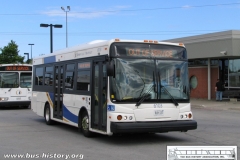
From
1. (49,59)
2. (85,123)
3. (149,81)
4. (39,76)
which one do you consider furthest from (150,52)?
(39,76)

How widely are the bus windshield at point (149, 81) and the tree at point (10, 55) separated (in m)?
39.8

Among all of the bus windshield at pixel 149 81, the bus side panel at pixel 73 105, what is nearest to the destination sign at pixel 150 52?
the bus windshield at pixel 149 81

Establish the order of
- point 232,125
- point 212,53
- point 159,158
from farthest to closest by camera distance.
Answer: point 212,53
point 232,125
point 159,158

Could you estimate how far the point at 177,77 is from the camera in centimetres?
1047

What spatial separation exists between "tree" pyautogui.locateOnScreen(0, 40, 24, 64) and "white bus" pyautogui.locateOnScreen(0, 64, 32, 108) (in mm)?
26112

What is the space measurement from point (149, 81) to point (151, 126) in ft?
3.85

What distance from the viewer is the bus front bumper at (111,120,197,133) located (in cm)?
955

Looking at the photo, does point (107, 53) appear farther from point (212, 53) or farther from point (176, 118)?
point (212, 53)

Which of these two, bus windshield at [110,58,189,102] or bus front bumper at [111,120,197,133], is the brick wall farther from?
bus front bumper at [111,120,197,133]

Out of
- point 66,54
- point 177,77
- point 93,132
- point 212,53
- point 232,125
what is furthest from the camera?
point 212,53

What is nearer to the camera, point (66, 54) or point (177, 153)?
point (177, 153)

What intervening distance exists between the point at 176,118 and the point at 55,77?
18.1ft

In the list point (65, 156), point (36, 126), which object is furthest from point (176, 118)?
point (36, 126)

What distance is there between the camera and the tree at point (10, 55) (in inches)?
1876
